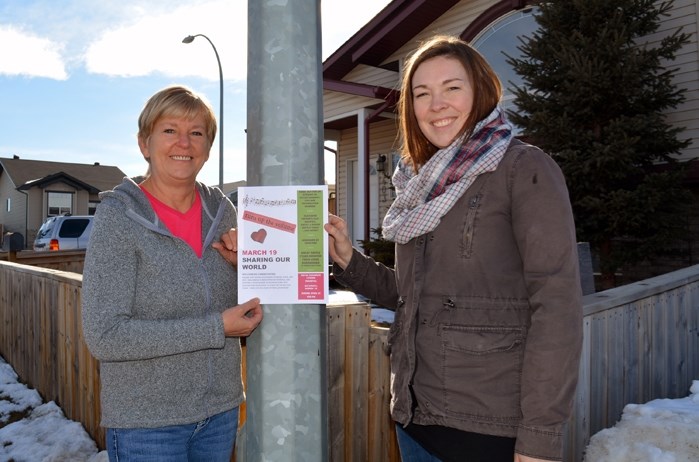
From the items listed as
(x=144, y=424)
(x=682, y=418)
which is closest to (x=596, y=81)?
(x=682, y=418)

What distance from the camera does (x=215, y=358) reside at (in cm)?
215

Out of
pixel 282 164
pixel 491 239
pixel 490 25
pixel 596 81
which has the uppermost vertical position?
pixel 490 25

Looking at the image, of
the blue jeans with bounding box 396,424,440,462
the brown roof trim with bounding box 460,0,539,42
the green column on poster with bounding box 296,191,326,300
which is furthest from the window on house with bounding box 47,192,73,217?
the green column on poster with bounding box 296,191,326,300

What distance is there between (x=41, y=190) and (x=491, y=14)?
3637 cm

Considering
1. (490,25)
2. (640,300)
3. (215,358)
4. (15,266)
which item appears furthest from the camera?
(490,25)

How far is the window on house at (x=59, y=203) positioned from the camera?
3884 cm

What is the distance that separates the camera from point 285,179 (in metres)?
1.65

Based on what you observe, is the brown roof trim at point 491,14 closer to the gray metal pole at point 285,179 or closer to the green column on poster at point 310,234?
the gray metal pole at point 285,179

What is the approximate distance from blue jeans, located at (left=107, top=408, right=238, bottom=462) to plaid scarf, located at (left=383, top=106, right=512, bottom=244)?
99cm

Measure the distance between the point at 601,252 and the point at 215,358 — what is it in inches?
296

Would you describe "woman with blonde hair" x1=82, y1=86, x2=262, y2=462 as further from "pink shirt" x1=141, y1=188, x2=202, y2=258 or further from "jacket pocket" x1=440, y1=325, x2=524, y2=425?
"jacket pocket" x1=440, y1=325, x2=524, y2=425

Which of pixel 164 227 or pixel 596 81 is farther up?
pixel 596 81

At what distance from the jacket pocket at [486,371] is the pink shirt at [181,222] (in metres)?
1.02

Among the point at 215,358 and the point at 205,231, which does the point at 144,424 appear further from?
the point at 205,231
